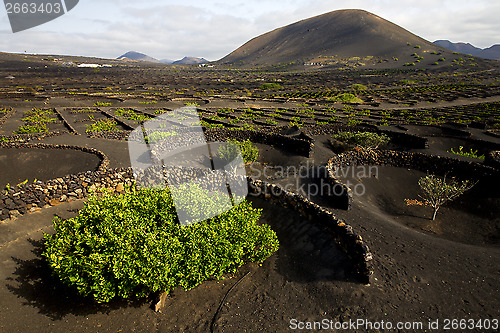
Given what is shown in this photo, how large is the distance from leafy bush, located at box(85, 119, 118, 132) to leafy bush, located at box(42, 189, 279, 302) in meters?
27.9

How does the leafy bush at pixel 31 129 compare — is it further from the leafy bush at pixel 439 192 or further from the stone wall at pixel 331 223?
the leafy bush at pixel 439 192

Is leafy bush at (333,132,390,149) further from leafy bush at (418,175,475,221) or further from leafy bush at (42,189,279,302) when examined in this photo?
leafy bush at (42,189,279,302)

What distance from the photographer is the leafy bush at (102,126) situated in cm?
3266

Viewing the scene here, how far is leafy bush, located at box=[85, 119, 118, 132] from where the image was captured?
107ft

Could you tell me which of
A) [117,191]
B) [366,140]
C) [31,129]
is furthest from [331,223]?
[31,129]

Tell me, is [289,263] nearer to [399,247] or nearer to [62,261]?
[399,247]

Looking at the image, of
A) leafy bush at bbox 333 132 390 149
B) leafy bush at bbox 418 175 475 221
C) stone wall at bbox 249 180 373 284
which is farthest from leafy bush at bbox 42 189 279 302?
leafy bush at bbox 333 132 390 149

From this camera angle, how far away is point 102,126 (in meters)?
34.0

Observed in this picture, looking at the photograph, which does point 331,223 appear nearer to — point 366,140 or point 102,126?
point 366,140

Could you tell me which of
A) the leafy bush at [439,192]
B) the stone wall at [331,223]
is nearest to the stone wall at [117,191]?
the stone wall at [331,223]

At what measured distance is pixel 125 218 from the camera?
752cm

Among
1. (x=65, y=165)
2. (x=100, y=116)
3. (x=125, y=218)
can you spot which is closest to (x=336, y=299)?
(x=125, y=218)

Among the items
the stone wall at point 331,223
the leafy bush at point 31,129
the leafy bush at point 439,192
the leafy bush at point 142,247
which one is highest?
the leafy bush at point 31,129

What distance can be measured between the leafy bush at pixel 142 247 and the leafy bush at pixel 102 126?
27874 mm
